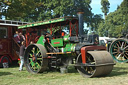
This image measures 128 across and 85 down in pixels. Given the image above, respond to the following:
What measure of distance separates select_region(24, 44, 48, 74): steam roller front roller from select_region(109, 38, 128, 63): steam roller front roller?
4859mm

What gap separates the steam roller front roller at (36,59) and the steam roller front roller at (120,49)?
4.86 m

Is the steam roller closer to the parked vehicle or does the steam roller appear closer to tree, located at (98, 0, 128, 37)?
the parked vehicle

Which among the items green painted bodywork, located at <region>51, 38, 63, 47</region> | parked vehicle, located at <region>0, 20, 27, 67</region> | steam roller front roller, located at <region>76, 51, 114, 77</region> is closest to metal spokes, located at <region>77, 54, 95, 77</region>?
steam roller front roller, located at <region>76, 51, 114, 77</region>

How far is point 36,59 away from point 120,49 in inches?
209

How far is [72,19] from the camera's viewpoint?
7965mm

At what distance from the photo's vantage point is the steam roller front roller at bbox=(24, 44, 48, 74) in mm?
8064

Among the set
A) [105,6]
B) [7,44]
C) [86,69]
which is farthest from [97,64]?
[105,6]

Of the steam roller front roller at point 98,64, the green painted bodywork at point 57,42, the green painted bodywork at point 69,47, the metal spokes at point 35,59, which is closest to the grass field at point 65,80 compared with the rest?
the steam roller front roller at point 98,64

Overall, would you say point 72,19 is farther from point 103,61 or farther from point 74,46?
point 103,61

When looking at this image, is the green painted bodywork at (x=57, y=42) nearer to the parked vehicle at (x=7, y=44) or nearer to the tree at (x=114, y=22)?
the parked vehicle at (x=7, y=44)

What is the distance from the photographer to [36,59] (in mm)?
8578

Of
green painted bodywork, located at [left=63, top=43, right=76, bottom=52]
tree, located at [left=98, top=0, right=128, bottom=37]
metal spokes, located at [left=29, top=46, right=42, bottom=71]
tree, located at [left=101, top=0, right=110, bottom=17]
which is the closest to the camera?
green painted bodywork, located at [left=63, top=43, right=76, bottom=52]

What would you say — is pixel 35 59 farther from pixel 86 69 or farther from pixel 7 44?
pixel 7 44

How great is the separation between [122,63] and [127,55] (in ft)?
2.88
